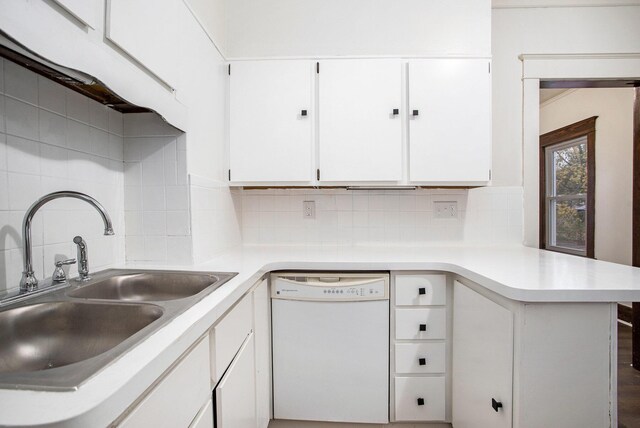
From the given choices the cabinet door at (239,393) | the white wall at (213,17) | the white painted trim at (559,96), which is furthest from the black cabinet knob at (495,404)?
the white painted trim at (559,96)

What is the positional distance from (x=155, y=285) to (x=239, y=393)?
517mm

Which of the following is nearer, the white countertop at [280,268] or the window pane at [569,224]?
the white countertop at [280,268]

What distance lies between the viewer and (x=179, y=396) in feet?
2.10

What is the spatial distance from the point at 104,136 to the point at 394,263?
4.64 feet

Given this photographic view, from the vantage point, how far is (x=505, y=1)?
Result: 202 centimetres

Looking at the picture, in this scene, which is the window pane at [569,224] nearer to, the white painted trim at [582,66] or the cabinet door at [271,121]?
the white painted trim at [582,66]

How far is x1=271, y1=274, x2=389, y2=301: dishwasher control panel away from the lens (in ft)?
4.90

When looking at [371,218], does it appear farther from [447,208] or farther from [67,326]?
[67,326]

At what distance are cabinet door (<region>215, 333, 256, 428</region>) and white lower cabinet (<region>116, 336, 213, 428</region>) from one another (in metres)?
0.10

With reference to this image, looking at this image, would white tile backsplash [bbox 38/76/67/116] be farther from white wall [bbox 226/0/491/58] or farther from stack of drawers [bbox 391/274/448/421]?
stack of drawers [bbox 391/274/448/421]

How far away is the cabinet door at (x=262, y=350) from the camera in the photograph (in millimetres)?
1326

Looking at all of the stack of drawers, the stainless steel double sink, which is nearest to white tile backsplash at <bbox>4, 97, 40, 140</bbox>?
the stainless steel double sink

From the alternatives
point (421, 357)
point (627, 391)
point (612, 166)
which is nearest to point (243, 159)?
point (421, 357)

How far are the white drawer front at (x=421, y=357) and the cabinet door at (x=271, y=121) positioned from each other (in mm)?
1073
